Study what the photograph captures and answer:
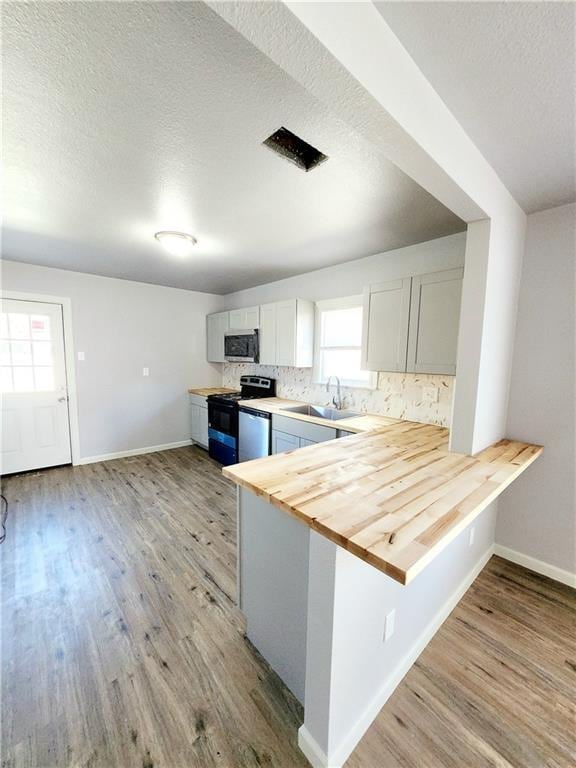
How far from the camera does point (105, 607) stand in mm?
1800

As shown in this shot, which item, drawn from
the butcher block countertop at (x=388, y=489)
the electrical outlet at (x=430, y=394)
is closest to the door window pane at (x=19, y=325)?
the butcher block countertop at (x=388, y=489)

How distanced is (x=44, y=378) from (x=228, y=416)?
2.33 m

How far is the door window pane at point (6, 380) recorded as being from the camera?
136 inches

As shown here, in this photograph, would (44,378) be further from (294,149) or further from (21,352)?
(294,149)

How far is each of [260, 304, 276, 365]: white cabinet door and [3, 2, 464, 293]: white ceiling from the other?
956 millimetres

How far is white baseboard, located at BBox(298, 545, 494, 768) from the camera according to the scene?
43.1 inches

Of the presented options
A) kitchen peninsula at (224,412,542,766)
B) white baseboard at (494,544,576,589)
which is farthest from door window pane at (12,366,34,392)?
white baseboard at (494,544,576,589)

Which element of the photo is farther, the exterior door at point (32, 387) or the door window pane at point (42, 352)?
the door window pane at point (42, 352)

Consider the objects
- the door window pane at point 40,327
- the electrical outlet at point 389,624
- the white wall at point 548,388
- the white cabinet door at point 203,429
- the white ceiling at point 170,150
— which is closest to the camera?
the white ceiling at point 170,150

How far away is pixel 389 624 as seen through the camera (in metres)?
1.29

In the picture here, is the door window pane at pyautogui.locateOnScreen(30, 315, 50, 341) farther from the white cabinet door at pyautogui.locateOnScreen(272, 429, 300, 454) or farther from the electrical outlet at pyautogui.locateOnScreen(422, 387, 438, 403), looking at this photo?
the electrical outlet at pyautogui.locateOnScreen(422, 387, 438, 403)

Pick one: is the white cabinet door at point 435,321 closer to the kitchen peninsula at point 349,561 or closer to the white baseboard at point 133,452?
the kitchen peninsula at point 349,561

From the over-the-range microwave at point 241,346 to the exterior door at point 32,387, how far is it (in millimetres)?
2097

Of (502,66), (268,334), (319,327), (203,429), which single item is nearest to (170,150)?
(502,66)
